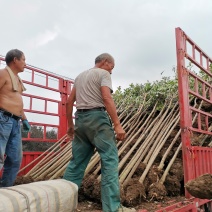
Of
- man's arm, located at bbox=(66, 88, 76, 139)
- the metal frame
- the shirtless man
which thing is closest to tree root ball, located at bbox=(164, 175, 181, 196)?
the metal frame

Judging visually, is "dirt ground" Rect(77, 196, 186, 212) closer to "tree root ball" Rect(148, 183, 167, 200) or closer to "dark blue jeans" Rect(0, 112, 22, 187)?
"tree root ball" Rect(148, 183, 167, 200)

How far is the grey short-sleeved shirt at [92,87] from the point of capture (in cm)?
250

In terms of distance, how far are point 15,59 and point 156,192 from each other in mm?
1770

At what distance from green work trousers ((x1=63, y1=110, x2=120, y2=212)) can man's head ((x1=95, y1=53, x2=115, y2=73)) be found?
0.43 metres

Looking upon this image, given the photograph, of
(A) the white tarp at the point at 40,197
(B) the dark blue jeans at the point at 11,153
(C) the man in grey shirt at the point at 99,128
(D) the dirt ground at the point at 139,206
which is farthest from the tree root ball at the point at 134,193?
(B) the dark blue jeans at the point at 11,153

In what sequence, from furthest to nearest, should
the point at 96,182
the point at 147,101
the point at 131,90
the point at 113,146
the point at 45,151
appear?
the point at 131,90
the point at 147,101
the point at 45,151
the point at 96,182
the point at 113,146

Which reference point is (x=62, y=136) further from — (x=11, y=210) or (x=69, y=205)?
(x=11, y=210)

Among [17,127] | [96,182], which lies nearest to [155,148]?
[96,182]

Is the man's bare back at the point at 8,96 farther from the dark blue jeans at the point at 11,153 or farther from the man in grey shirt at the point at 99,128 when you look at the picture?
the man in grey shirt at the point at 99,128

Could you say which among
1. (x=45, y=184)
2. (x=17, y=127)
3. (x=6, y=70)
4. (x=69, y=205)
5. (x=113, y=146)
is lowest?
(x=69, y=205)

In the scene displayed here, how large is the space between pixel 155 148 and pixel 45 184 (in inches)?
84.7

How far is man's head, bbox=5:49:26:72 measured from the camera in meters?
2.89

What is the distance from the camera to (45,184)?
1603 millimetres

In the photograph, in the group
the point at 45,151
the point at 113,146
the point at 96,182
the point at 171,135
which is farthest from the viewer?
the point at 171,135
